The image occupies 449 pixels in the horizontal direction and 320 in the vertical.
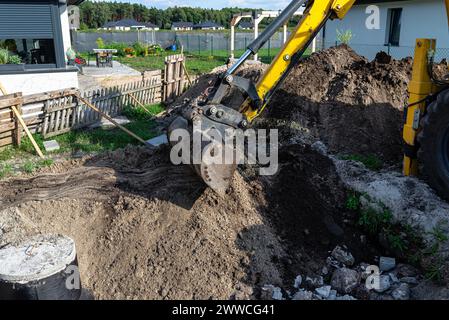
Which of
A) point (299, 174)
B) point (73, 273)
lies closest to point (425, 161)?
point (299, 174)

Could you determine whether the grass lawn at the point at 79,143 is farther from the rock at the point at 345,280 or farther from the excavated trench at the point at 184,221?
the rock at the point at 345,280

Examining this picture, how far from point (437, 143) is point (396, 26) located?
602 inches

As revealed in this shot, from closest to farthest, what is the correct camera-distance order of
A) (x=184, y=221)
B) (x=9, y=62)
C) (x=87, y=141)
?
(x=184, y=221)
(x=87, y=141)
(x=9, y=62)

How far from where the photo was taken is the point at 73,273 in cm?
448

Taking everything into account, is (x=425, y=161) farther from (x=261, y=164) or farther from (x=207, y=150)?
(x=207, y=150)

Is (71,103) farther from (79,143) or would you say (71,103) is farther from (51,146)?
(51,146)

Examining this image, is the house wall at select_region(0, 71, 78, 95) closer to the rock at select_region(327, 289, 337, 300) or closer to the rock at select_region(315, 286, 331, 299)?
the rock at select_region(315, 286, 331, 299)

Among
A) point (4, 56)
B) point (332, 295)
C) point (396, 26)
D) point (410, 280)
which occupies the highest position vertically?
point (396, 26)

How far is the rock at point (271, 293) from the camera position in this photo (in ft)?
15.6

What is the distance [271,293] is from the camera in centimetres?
480

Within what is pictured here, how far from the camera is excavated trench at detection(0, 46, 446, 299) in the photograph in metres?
5.01

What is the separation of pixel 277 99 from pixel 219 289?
5.43 metres

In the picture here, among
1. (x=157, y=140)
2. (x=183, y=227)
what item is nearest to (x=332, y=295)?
(x=183, y=227)

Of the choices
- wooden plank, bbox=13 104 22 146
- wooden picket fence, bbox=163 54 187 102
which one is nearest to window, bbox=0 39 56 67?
wooden picket fence, bbox=163 54 187 102
